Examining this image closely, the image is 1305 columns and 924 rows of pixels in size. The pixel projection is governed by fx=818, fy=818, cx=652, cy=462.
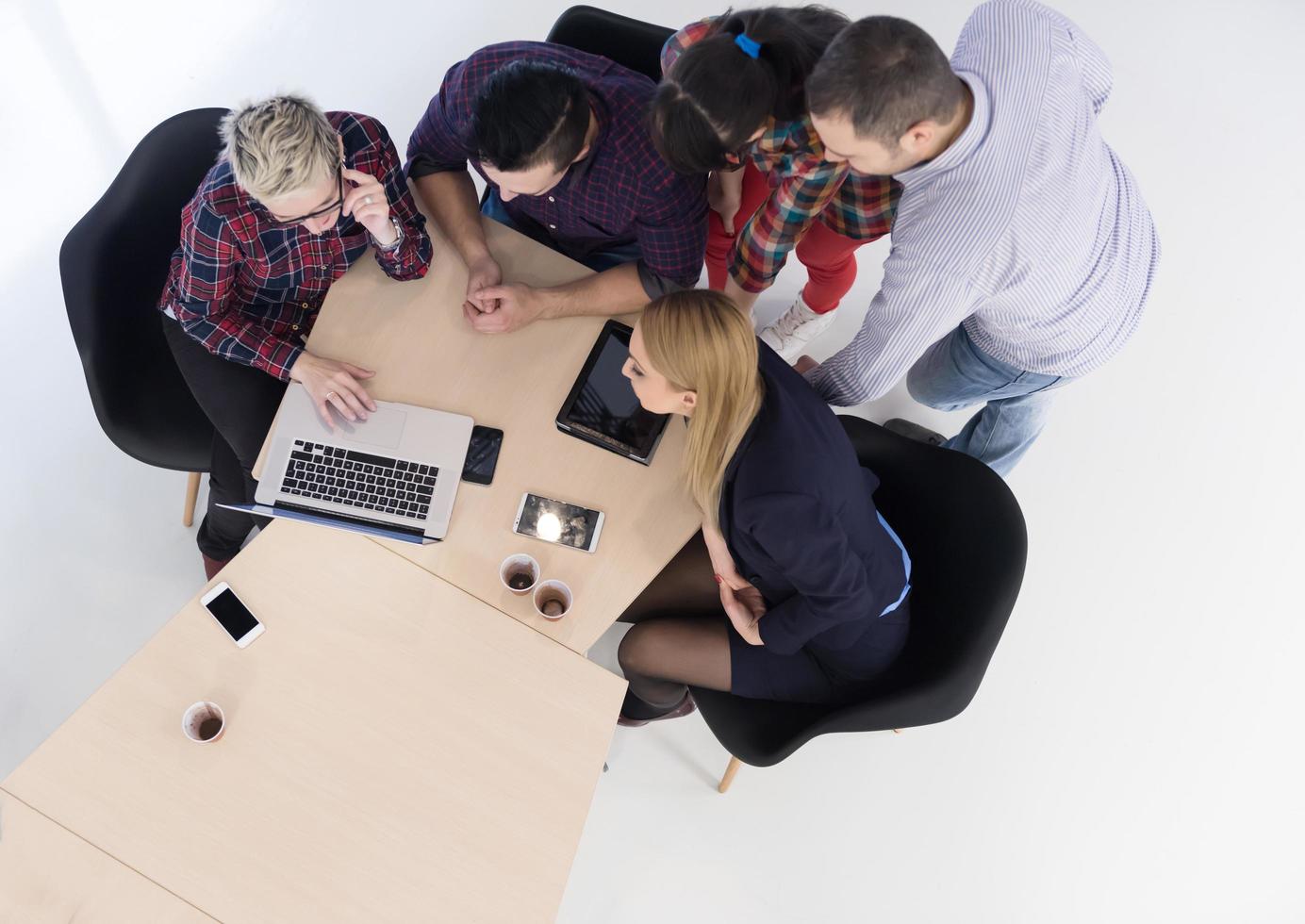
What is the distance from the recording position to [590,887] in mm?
2254

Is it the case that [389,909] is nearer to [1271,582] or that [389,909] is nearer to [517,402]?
[517,402]

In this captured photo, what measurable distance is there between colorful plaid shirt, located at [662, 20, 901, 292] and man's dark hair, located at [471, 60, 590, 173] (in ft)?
0.77

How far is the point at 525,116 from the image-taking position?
1.56 metres

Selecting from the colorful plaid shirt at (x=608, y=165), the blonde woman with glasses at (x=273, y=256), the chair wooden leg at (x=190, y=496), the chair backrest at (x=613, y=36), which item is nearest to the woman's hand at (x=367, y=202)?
the blonde woman with glasses at (x=273, y=256)

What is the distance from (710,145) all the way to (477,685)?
3.71 ft

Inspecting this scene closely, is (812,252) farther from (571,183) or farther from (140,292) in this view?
(140,292)

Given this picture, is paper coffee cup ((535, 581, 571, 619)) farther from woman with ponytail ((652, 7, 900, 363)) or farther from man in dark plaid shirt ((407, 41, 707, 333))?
woman with ponytail ((652, 7, 900, 363))

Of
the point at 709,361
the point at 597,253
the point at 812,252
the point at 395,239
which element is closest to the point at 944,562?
the point at 709,361

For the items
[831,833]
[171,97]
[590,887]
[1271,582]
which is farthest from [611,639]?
[171,97]

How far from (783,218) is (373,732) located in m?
1.38

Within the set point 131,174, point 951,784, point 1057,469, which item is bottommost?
point 951,784

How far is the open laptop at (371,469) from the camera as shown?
67.5 inches

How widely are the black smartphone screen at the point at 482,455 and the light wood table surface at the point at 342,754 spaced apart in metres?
0.23

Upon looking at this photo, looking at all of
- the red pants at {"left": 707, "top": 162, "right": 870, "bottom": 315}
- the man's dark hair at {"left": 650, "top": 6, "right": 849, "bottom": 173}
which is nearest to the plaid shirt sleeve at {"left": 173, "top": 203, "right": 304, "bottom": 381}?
the man's dark hair at {"left": 650, "top": 6, "right": 849, "bottom": 173}
